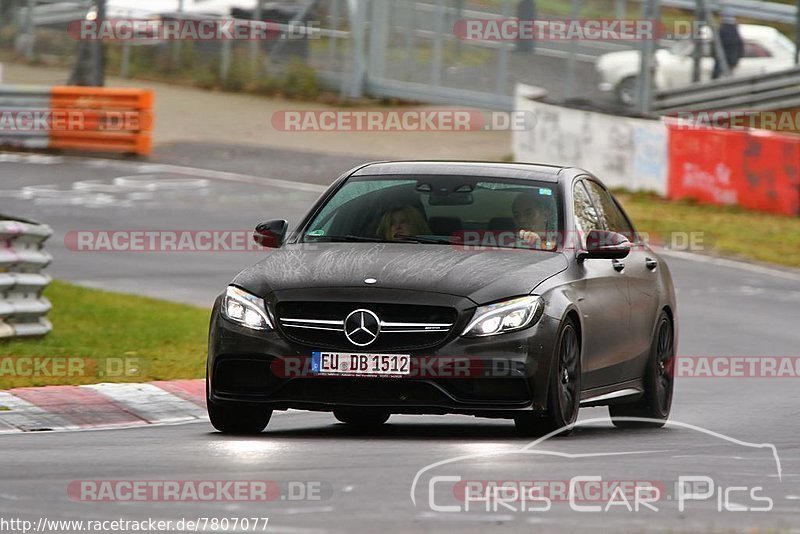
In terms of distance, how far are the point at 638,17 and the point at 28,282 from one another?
22851 mm

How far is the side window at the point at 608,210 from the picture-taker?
1107cm

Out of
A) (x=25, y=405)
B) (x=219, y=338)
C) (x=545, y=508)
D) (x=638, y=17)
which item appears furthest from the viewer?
(x=638, y=17)

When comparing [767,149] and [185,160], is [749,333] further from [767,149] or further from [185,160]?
[185,160]

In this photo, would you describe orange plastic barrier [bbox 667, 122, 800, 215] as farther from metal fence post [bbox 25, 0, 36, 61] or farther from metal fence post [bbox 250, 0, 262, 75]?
metal fence post [bbox 25, 0, 36, 61]

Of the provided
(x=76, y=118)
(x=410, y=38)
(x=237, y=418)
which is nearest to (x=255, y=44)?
(x=410, y=38)

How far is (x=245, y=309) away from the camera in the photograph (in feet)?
30.7

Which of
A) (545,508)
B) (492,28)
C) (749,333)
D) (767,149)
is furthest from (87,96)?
(545,508)

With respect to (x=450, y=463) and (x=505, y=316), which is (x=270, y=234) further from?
(x=450, y=463)

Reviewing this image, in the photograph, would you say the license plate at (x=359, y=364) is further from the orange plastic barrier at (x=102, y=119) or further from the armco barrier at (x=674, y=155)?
the orange plastic barrier at (x=102, y=119)

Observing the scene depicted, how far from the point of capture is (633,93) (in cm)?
3509

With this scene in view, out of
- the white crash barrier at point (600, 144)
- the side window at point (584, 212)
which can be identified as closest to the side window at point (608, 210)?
the side window at point (584, 212)

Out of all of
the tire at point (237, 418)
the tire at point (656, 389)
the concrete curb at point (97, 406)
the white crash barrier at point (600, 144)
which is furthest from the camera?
the white crash barrier at point (600, 144)

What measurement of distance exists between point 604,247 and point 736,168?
686 inches

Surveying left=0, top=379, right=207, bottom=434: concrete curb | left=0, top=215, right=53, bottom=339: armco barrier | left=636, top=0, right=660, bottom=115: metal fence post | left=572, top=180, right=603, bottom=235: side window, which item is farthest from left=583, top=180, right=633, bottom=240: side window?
left=636, top=0, right=660, bottom=115: metal fence post
